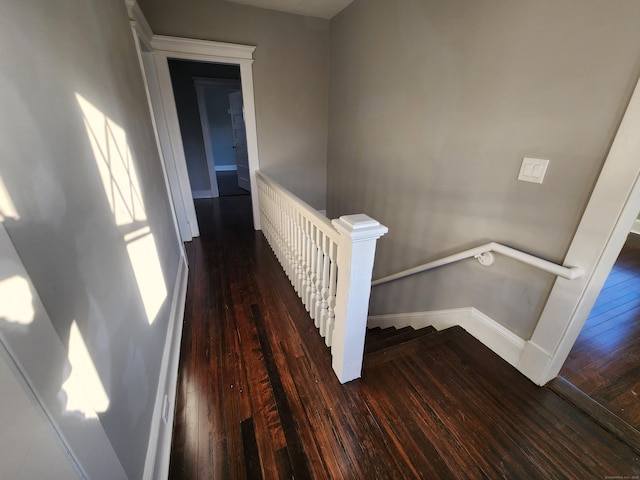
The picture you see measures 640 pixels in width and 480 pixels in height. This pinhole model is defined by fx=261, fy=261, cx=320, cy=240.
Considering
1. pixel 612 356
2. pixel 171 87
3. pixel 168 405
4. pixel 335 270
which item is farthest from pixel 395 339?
pixel 171 87

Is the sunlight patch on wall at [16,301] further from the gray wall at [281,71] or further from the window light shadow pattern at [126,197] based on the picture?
the gray wall at [281,71]

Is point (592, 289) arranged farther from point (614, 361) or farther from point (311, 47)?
point (311, 47)

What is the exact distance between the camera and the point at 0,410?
15.4 inches

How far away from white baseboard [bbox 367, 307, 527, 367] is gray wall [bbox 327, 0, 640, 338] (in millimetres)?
57

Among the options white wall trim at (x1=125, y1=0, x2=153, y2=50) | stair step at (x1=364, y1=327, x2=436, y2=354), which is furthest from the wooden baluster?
white wall trim at (x1=125, y1=0, x2=153, y2=50)

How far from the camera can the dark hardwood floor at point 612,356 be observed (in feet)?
4.38

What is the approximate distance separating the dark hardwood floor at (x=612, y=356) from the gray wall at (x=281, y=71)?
309 centimetres

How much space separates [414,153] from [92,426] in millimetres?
2307

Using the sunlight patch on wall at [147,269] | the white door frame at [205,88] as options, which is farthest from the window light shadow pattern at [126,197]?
the white door frame at [205,88]

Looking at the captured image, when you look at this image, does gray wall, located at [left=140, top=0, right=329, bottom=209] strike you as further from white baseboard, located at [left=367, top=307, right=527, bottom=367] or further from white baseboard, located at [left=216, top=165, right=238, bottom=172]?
white baseboard, located at [left=216, top=165, right=238, bottom=172]

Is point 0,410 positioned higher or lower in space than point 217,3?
lower

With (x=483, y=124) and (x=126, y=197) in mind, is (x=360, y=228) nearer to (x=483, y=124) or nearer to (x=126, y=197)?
(x=126, y=197)

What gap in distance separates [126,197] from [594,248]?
2.06m

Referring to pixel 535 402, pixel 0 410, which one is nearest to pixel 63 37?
pixel 0 410
